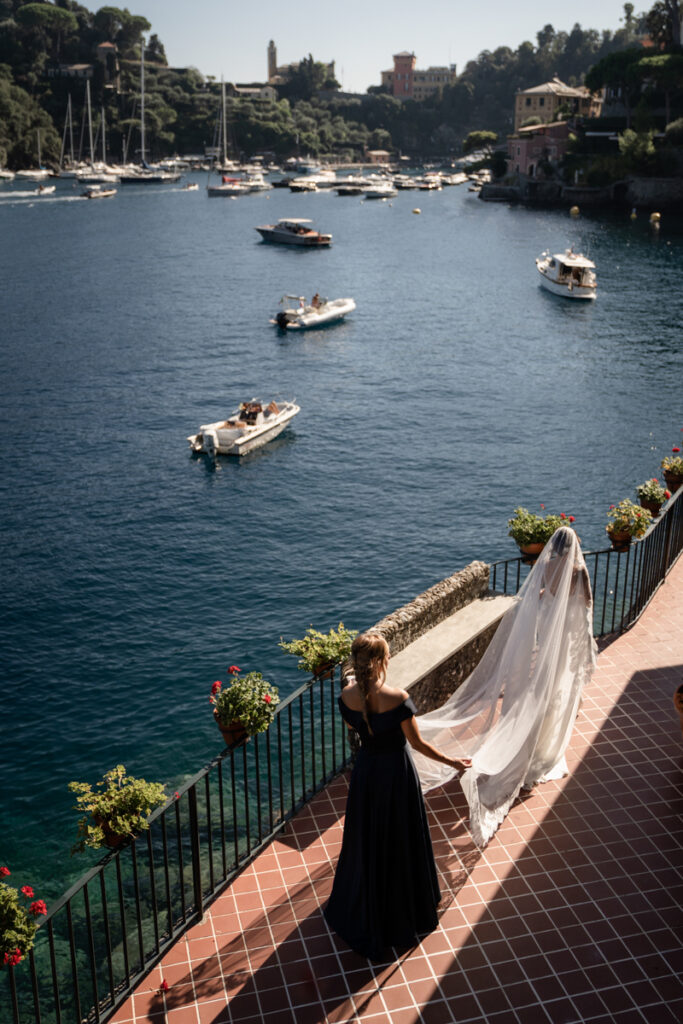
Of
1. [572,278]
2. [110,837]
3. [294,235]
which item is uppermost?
[294,235]

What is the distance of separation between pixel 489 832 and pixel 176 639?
14276 millimetres

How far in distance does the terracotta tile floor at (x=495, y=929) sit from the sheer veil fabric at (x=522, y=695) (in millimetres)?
333

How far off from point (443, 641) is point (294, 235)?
82.9 meters

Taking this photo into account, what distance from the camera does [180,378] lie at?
44219mm

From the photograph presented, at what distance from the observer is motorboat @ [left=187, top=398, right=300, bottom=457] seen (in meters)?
33.7

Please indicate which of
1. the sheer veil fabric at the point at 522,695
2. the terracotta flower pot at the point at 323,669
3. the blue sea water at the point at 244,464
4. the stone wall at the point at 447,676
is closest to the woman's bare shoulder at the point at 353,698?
the sheer veil fabric at the point at 522,695

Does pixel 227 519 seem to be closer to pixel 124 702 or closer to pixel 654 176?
pixel 124 702

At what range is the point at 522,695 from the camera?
8.16 m

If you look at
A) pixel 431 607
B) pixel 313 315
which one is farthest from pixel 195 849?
pixel 313 315

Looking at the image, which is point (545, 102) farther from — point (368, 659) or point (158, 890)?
point (368, 659)

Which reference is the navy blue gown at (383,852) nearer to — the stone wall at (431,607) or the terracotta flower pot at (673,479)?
the stone wall at (431,607)

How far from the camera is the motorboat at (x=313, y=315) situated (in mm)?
53500

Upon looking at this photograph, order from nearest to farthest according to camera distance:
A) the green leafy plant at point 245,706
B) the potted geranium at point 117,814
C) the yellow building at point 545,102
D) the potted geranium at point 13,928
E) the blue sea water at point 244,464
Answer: the potted geranium at point 13,928 < the potted geranium at point 117,814 < the green leafy plant at point 245,706 < the blue sea water at point 244,464 < the yellow building at point 545,102

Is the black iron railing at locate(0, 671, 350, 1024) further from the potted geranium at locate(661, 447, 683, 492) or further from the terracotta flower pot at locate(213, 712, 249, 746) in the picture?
the potted geranium at locate(661, 447, 683, 492)
